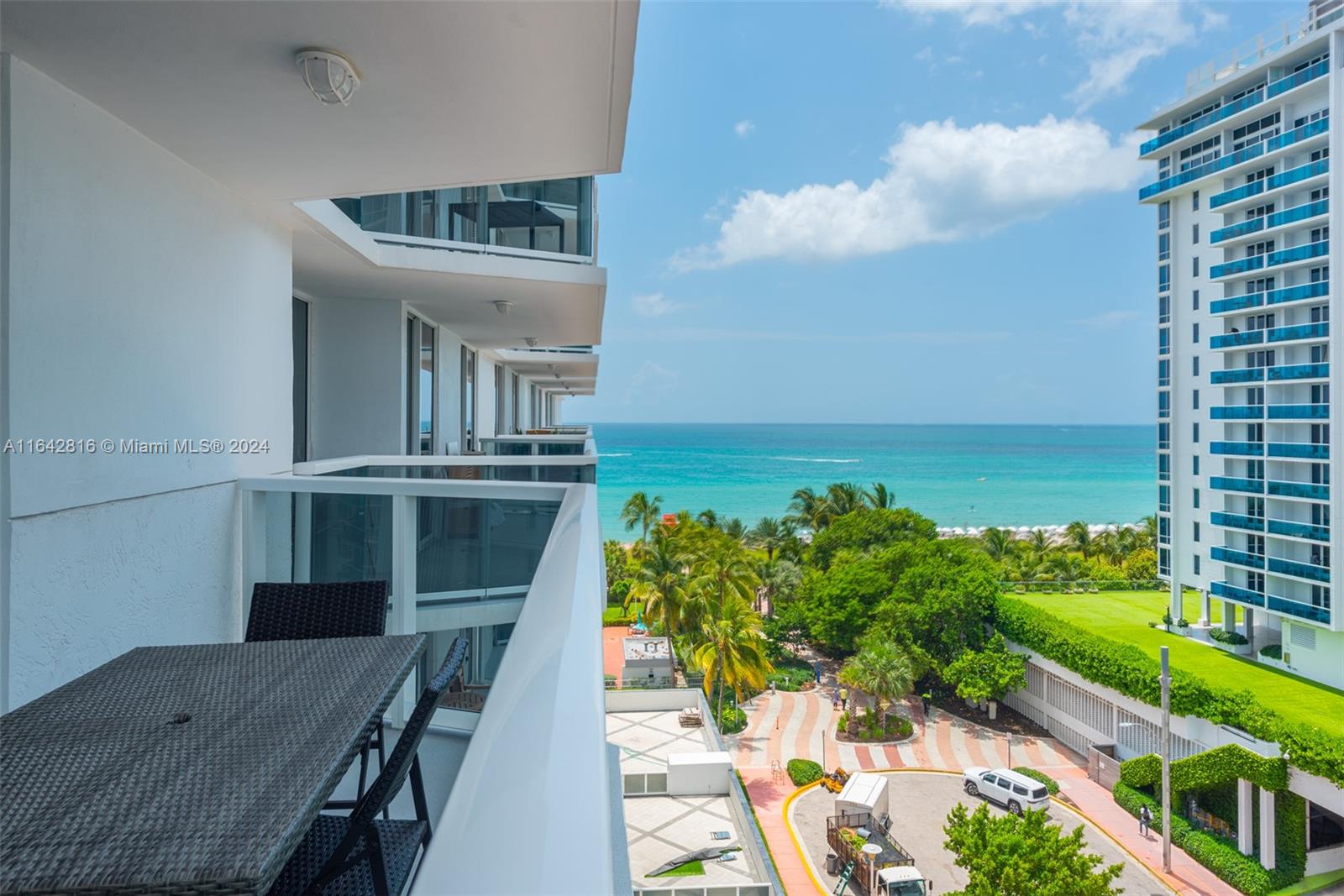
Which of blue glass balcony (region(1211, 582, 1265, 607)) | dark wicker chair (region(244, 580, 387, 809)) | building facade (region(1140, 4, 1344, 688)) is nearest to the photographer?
dark wicker chair (region(244, 580, 387, 809))

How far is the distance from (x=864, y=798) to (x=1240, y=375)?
24.5m

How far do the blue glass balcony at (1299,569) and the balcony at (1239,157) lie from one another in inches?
627

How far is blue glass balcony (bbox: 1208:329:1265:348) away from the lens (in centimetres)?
3025

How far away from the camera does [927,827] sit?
1995 cm

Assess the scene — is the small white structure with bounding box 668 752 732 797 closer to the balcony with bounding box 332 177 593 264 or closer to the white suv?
the white suv

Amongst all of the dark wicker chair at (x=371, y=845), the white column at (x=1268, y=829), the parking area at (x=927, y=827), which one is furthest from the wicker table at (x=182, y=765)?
the white column at (x=1268, y=829)

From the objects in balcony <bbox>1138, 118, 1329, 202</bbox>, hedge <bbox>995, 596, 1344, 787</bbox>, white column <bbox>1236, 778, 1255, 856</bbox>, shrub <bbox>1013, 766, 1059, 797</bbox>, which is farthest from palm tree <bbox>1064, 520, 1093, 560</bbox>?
white column <bbox>1236, 778, 1255, 856</bbox>

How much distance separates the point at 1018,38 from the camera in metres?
92.9

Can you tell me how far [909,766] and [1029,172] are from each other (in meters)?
89.1

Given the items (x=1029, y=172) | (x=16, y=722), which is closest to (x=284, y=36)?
(x=16, y=722)

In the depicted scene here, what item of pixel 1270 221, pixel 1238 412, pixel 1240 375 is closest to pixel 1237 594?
pixel 1238 412

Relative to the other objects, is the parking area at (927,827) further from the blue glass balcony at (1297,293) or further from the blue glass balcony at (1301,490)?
the blue glass balcony at (1297,293)

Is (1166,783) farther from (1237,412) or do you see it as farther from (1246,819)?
(1237,412)

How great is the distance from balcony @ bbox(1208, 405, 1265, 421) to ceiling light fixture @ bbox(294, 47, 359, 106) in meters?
36.1
